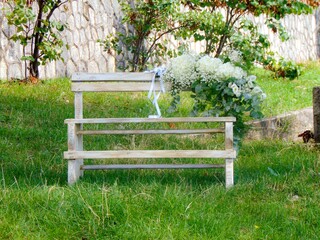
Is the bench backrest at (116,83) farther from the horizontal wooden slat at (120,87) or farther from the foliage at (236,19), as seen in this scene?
the foliage at (236,19)

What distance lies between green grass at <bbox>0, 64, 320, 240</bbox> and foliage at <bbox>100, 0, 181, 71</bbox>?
11.7ft

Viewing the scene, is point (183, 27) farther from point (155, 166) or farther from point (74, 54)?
point (155, 166)

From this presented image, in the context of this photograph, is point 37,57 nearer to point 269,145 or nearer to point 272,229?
point 269,145

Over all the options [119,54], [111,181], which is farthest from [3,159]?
[119,54]

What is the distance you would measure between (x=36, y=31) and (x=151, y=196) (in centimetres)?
482

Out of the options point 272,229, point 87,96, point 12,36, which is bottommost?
point 272,229

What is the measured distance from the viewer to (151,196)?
4.58 m

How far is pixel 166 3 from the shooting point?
1010 centimetres

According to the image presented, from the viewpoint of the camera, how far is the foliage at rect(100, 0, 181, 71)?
1043cm

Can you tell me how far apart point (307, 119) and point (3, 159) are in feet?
11.3

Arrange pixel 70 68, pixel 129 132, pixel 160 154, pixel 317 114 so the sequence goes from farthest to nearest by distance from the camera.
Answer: pixel 70 68 < pixel 317 114 < pixel 129 132 < pixel 160 154

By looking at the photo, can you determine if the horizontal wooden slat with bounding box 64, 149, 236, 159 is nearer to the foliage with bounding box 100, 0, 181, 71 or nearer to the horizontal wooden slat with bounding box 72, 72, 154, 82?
the horizontal wooden slat with bounding box 72, 72, 154, 82

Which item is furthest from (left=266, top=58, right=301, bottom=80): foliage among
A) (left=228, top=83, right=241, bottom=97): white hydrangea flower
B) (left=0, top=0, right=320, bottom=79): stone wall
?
(left=228, top=83, right=241, bottom=97): white hydrangea flower

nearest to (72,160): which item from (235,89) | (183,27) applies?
(235,89)
